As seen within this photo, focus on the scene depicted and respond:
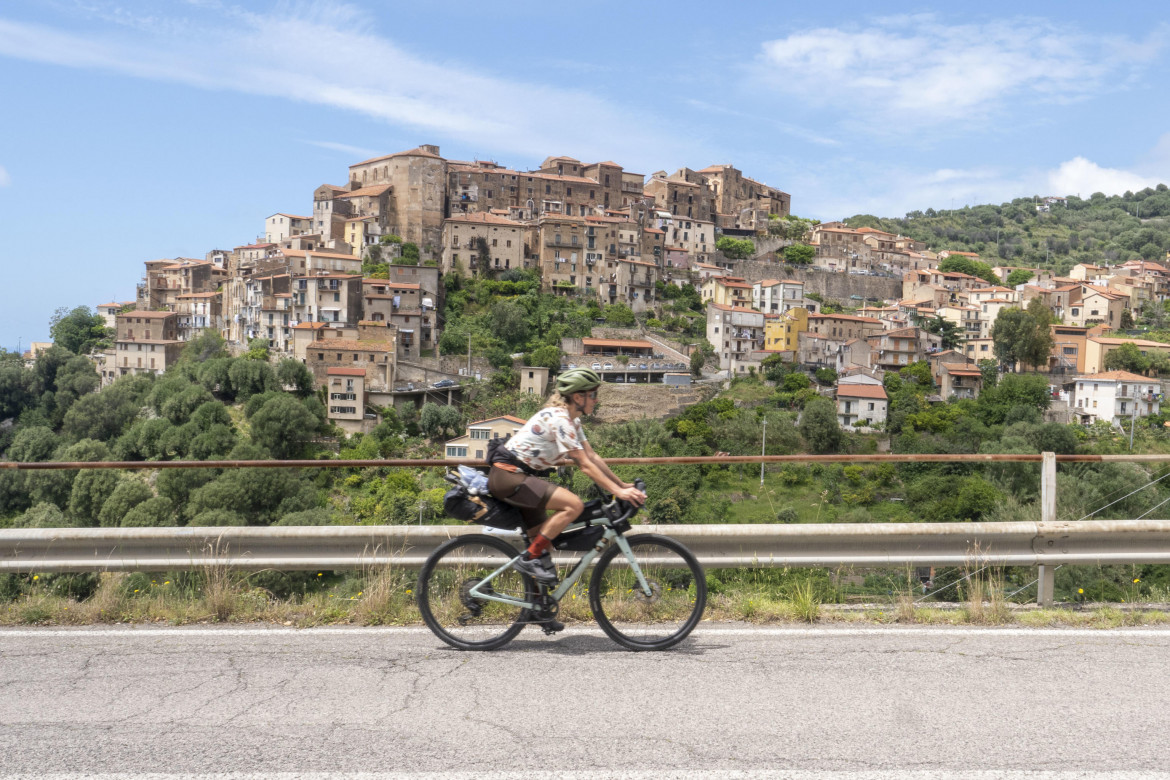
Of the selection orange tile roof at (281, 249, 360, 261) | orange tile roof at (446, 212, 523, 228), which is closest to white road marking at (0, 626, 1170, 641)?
orange tile roof at (281, 249, 360, 261)

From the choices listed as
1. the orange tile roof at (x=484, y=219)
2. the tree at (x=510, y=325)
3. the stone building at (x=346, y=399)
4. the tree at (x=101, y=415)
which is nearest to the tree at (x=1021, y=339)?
the tree at (x=510, y=325)

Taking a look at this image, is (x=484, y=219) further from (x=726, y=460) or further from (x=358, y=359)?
(x=726, y=460)

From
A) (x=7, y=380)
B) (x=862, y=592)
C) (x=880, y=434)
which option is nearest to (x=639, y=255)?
(x=880, y=434)

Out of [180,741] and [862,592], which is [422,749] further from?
[862,592]

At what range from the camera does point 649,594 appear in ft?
14.5

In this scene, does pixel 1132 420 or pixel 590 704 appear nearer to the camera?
pixel 590 704

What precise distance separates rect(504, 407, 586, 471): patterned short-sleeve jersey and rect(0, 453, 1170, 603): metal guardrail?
71 cm

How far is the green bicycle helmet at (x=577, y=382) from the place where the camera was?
4195 millimetres

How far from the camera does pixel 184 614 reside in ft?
15.7

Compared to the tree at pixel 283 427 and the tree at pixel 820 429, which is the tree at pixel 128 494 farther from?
the tree at pixel 820 429

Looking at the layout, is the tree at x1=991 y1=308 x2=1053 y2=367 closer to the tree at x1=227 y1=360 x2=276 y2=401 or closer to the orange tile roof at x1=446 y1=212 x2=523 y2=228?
the orange tile roof at x1=446 y1=212 x2=523 y2=228

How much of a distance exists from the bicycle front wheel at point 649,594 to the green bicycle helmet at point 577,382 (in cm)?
79


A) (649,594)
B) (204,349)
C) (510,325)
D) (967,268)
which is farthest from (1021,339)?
(649,594)

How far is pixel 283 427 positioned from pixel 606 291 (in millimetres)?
31359
